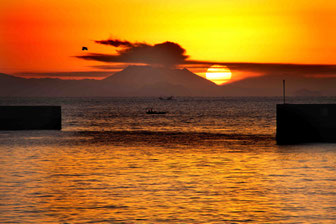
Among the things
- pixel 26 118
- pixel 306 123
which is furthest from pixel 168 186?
pixel 26 118

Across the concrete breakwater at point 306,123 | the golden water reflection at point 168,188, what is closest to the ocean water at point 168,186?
the golden water reflection at point 168,188

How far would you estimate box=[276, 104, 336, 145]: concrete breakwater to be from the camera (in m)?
49.2

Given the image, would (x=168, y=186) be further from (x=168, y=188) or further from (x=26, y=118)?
(x=26, y=118)

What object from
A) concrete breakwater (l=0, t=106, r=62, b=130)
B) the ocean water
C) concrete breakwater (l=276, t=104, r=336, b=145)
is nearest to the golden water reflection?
the ocean water

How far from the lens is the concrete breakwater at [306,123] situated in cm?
4925

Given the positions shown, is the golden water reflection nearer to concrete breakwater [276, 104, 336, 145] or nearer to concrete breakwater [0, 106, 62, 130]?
concrete breakwater [276, 104, 336, 145]

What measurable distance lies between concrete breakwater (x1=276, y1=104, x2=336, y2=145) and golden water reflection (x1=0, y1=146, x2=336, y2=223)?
31.4 ft

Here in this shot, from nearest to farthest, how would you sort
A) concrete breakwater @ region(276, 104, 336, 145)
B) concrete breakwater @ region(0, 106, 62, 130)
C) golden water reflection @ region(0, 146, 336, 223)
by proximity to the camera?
golden water reflection @ region(0, 146, 336, 223), concrete breakwater @ region(276, 104, 336, 145), concrete breakwater @ region(0, 106, 62, 130)

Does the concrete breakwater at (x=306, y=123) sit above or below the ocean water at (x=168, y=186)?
above

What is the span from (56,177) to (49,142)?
2689cm

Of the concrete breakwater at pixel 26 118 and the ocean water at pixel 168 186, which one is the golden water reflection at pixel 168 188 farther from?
the concrete breakwater at pixel 26 118

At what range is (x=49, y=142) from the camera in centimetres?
5456

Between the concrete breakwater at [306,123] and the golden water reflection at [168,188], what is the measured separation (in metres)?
9.56

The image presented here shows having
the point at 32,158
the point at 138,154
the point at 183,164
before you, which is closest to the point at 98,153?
the point at 138,154
